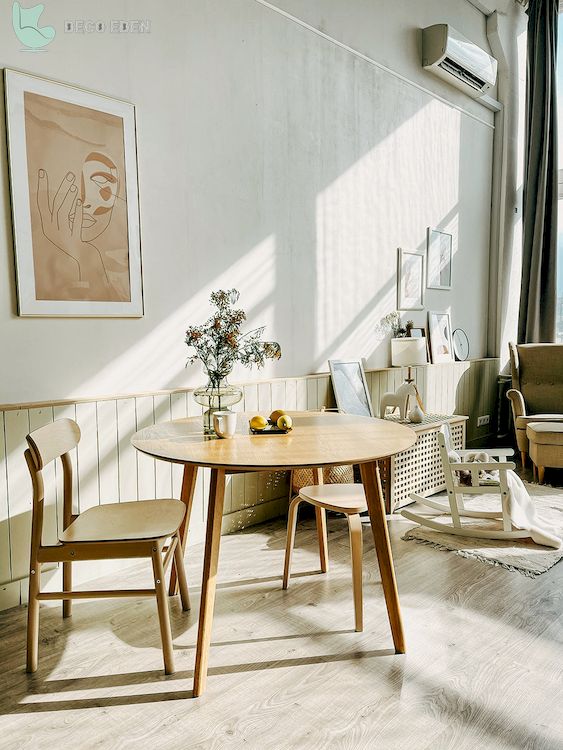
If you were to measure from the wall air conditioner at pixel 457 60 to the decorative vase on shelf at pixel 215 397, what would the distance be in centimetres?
347

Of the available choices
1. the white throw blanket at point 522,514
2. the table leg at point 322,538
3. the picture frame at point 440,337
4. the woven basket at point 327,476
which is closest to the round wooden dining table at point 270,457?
the table leg at point 322,538

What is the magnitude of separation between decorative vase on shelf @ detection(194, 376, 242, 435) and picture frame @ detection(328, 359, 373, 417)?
4.39ft

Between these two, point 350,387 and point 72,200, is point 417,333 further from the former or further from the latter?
point 72,200

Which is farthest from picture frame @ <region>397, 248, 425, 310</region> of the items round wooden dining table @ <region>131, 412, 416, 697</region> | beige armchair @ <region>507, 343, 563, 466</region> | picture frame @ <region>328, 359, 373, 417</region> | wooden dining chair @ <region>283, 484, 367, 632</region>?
wooden dining chair @ <region>283, 484, 367, 632</region>

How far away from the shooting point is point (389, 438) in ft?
6.84

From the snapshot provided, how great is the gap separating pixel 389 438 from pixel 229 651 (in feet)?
3.07

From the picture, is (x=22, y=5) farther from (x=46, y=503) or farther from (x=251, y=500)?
(x=251, y=500)

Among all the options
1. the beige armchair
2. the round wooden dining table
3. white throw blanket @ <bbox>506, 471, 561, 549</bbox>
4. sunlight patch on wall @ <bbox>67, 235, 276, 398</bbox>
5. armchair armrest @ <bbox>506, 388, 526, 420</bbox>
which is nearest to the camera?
the round wooden dining table

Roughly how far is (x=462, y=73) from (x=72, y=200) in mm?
3686

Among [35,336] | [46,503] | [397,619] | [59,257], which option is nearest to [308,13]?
[59,257]

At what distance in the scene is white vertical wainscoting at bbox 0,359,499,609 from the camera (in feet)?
7.63

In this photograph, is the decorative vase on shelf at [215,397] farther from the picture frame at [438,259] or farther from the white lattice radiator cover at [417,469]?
the picture frame at [438,259]

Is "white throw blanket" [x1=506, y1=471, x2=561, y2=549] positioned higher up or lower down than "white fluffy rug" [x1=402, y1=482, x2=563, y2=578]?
higher up

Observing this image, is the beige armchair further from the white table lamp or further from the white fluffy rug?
the white fluffy rug
